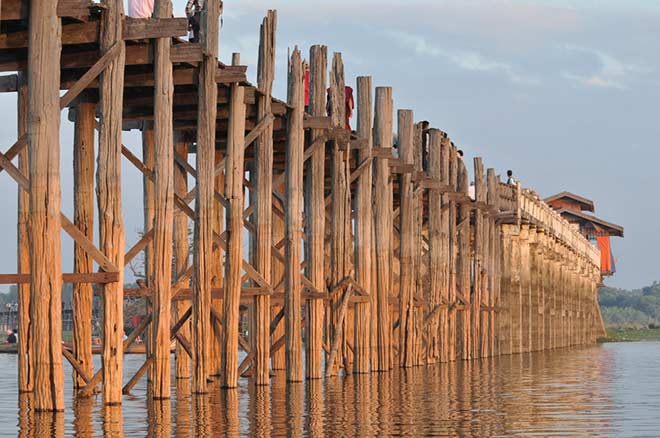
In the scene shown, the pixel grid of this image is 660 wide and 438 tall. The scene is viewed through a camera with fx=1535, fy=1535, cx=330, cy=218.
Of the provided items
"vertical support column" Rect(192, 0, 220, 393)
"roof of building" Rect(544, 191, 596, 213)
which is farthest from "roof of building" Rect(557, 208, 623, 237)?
"vertical support column" Rect(192, 0, 220, 393)

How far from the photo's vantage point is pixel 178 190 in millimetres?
26672

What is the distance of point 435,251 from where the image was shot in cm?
3856

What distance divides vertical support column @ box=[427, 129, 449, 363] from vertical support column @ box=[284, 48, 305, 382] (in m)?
12.2

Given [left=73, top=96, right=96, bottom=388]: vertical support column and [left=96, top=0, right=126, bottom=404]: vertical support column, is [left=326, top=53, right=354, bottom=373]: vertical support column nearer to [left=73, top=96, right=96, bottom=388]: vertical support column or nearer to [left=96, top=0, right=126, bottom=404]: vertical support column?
[left=73, top=96, right=96, bottom=388]: vertical support column

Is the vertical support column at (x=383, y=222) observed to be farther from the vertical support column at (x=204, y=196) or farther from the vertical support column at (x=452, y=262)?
the vertical support column at (x=204, y=196)

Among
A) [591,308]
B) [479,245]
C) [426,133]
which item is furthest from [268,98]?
[591,308]

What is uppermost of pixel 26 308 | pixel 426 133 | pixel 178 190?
pixel 426 133

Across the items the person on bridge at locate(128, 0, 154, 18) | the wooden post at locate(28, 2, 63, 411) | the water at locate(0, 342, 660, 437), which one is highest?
the person on bridge at locate(128, 0, 154, 18)

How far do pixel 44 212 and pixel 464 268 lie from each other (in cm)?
2760

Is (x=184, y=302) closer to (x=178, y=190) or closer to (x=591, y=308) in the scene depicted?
(x=178, y=190)

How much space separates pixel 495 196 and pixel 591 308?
38712 millimetres

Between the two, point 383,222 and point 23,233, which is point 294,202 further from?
point 383,222

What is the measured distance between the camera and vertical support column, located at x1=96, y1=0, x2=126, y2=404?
1886 cm

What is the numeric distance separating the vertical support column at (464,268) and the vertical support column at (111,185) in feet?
76.6
